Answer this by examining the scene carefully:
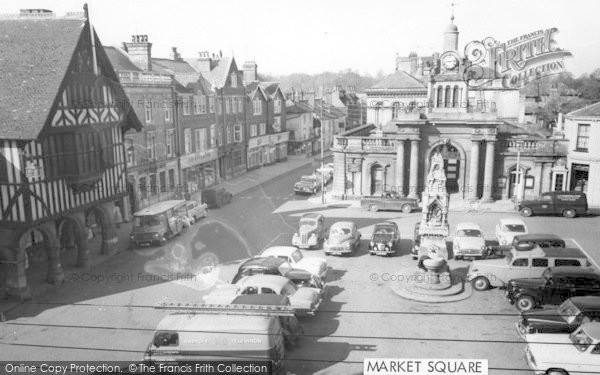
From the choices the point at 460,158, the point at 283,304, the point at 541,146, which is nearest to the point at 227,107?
the point at 460,158

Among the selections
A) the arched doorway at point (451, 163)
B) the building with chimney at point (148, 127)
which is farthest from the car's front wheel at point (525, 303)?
the building with chimney at point (148, 127)

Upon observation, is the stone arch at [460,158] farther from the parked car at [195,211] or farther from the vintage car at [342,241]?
the parked car at [195,211]

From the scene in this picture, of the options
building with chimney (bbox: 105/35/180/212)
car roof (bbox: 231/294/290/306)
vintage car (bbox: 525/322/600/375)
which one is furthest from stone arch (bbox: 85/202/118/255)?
vintage car (bbox: 525/322/600/375)

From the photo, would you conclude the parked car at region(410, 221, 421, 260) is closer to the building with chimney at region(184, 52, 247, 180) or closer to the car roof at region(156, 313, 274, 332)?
the car roof at region(156, 313, 274, 332)

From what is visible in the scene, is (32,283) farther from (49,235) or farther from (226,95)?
(226,95)

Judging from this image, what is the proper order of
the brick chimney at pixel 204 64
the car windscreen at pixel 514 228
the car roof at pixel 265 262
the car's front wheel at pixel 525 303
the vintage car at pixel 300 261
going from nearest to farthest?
1. the car's front wheel at pixel 525 303
2. the car roof at pixel 265 262
3. the vintage car at pixel 300 261
4. the car windscreen at pixel 514 228
5. the brick chimney at pixel 204 64

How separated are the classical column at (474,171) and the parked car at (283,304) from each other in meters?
23.9

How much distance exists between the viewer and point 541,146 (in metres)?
37.3

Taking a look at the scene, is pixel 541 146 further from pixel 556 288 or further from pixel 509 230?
pixel 556 288

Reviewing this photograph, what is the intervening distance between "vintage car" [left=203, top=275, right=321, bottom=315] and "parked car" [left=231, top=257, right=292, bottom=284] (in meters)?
1.96

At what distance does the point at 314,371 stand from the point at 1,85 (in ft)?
57.0

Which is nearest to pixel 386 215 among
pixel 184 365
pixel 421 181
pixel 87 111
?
pixel 421 181

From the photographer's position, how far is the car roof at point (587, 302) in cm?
1708

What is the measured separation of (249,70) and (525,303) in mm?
48819
